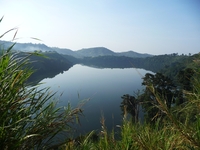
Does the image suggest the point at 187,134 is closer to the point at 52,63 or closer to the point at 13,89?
the point at 13,89

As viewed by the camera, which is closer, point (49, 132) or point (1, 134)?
point (1, 134)

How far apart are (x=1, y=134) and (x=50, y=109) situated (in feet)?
1.85

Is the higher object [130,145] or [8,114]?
[8,114]

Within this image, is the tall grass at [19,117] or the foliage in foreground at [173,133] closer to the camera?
the tall grass at [19,117]

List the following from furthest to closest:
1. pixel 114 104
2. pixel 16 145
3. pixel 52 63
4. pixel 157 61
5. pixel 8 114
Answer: pixel 157 61
pixel 52 63
pixel 114 104
pixel 8 114
pixel 16 145

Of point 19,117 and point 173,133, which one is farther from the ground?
point 19,117

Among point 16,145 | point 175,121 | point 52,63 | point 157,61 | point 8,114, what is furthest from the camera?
point 157,61

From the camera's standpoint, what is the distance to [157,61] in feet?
622

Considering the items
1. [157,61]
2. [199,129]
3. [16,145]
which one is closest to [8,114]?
[16,145]

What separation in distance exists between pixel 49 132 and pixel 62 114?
25 centimetres

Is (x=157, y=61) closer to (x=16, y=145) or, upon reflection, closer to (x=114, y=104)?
(x=114, y=104)

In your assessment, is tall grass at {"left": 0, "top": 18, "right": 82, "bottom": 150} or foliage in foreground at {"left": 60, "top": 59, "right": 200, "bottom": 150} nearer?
tall grass at {"left": 0, "top": 18, "right": 82, "bottom": 150}

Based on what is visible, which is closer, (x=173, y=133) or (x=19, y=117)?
(x=19, y=117)

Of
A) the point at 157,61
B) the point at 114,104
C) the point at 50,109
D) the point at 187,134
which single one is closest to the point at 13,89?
the point at 50,109
